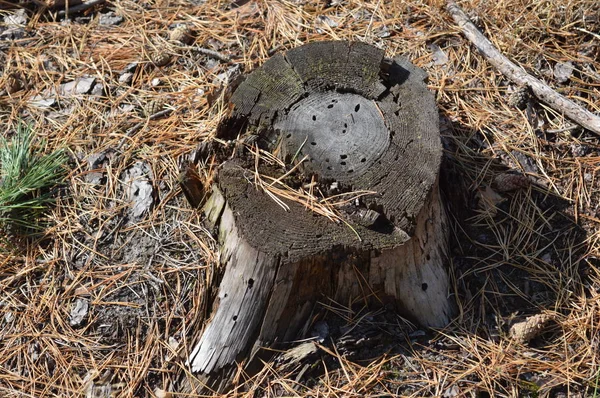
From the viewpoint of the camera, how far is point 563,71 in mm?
3230

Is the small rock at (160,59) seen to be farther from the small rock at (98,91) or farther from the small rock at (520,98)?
the small rock at (520,98)

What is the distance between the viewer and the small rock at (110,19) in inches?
144

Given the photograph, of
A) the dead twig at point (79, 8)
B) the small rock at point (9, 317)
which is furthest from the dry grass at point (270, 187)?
the dead twig at point (79, 8)

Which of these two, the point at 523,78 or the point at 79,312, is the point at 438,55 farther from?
the point at 79,312

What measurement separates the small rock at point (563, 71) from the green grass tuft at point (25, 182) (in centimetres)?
245

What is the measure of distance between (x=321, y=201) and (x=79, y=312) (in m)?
1.10

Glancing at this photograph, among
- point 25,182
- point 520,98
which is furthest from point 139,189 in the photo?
point 520,98

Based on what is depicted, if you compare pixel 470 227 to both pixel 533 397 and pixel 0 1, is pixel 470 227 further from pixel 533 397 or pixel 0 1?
pixel 0 1

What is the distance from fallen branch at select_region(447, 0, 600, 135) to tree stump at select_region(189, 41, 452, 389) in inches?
28.8

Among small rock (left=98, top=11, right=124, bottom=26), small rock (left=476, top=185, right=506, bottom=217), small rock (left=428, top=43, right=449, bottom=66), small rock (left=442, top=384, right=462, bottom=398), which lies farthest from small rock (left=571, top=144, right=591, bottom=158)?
small rock (left=98, top=11, right=124, bottom=26)

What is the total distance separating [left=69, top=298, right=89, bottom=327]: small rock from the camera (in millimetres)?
2584

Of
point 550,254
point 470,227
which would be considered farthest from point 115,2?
point 550,254

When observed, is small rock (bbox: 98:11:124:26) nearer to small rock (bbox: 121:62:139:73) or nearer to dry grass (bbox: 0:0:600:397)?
dry grass (bbox: 0:0:600:397)

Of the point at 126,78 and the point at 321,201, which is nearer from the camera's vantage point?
the point at 321,201
